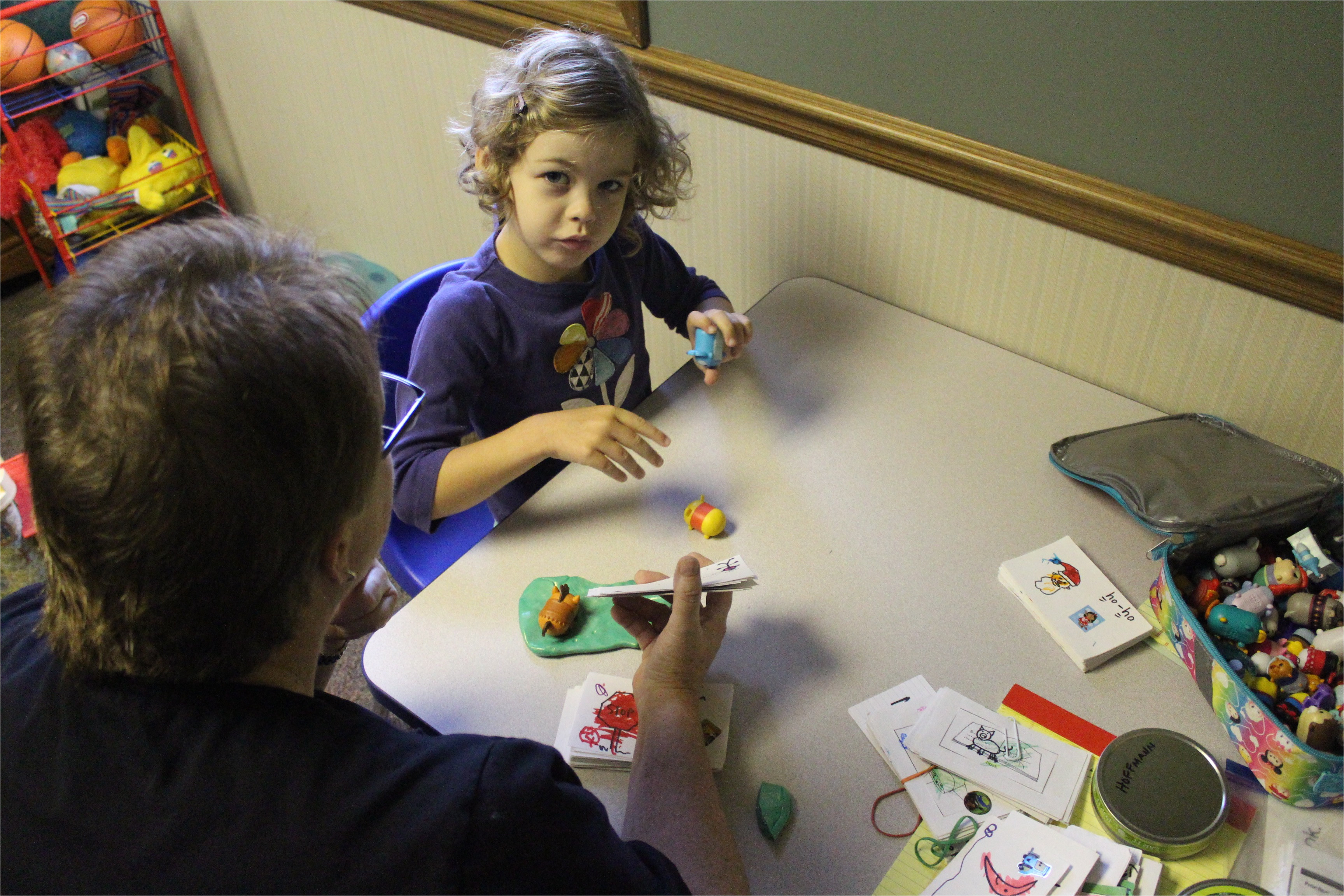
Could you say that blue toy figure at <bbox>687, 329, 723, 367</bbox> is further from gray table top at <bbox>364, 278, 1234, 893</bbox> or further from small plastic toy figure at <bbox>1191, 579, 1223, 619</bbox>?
small plastic toy figure at <bbox>1191, 579, 1223, 619</bbox>

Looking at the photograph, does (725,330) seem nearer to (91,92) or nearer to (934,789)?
(934,789)

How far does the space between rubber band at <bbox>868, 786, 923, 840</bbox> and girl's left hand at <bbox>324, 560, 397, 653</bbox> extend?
0.58m

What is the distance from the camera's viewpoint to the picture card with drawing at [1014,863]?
86 cm

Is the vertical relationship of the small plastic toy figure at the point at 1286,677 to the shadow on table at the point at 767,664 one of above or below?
above

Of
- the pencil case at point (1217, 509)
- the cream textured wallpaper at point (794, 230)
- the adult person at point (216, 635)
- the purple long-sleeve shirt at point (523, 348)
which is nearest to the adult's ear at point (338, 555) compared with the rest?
the adult person at point (216, 635)

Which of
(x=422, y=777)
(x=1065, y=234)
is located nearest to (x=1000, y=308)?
(x=1065, y=234)

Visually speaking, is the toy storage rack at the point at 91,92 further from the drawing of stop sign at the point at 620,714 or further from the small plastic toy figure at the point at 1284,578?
the small plastic toy figure at the point at 1284,578

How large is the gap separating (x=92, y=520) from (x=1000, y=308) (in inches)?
49.1

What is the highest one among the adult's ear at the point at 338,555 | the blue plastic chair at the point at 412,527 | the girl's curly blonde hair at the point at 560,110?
the girl's curly blonde hair at the point at 560,110

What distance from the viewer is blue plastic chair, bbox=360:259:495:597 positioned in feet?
4.87

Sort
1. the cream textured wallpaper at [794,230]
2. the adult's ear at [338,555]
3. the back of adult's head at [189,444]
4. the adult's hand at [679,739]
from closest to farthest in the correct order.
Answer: the back of adult's head at [189,444], the adult's ear at [338,555], the adult's hand at [679,739], the cream textured wallpaper at [794,230]

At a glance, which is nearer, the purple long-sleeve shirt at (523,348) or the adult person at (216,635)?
the adult person at (216,635)

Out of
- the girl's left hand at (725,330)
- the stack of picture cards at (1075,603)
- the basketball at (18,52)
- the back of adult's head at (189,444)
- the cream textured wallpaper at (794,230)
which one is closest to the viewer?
the back of adult's head at (189,444)

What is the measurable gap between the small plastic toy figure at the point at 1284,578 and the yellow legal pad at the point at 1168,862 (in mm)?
256
